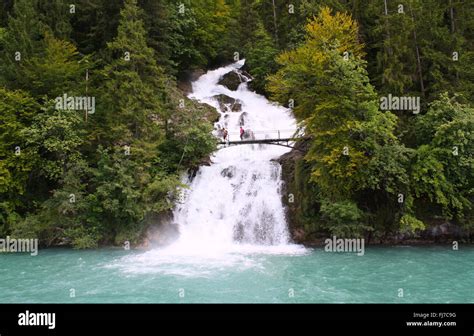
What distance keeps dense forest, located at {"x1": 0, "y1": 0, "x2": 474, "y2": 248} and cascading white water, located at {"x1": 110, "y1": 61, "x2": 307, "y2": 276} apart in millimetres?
1274

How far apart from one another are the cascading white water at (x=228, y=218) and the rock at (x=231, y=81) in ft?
41.3

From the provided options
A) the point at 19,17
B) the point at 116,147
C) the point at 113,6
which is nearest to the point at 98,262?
the point at 116,147

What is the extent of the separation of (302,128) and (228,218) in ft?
21.8

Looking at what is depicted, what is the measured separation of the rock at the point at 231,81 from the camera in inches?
1510

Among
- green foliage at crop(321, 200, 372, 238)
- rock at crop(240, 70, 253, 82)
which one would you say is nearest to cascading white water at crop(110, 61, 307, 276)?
green foliage at crop(321, 200, 372, 238)

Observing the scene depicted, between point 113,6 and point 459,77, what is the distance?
23.5m

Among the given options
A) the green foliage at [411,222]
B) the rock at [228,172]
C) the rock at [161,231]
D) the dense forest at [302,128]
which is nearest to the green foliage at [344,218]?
the dense forest at [302,128]

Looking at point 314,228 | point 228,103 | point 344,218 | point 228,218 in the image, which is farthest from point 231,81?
point 344,218

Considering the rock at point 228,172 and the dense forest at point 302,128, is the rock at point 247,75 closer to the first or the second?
the dense forest at point 302,128

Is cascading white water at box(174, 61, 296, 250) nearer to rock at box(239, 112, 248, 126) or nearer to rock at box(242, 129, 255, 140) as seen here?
rock at box(242, 129, 255, 140)

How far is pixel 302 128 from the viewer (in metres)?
22.7

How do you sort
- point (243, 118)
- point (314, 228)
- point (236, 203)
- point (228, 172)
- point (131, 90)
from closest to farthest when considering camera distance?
point (314, 228) < point (131, 90) < point (236, 203) < point (228, 172) < point (243, 118)

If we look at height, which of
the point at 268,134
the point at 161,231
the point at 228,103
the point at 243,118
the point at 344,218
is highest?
the point at 228,103

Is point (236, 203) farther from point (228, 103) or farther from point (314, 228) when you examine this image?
point (228, 103)
